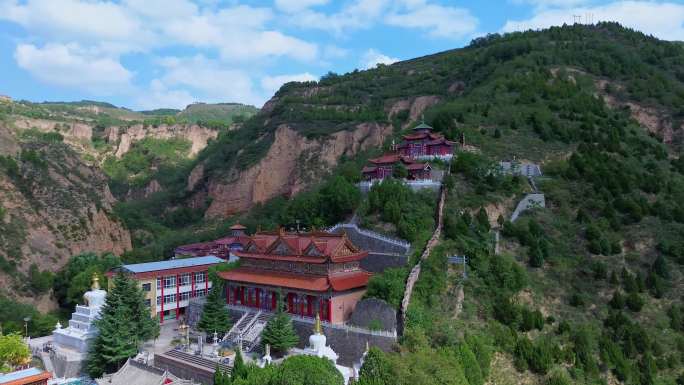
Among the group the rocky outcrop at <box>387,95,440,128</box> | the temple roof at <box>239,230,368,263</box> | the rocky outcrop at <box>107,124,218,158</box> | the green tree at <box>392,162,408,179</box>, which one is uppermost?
the rocky outcrop at <box>387,95,440,128</box>

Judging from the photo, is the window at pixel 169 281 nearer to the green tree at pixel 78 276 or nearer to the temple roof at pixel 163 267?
the temple roof at pixel 163 267

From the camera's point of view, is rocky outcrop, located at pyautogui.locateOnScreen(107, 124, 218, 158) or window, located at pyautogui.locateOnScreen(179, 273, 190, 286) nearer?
window, located at pyautogui.locateOnScreen(179, 273, 190, 286)

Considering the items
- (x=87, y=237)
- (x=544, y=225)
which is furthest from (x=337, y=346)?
(x=87, y=237)

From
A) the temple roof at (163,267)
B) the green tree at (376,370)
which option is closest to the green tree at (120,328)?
the temple roof at (163,267)

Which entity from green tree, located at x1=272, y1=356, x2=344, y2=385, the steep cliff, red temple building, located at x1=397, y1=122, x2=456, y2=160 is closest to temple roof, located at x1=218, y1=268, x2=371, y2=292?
green tree, located at x1=272, y1=356, x2=344, y2=385

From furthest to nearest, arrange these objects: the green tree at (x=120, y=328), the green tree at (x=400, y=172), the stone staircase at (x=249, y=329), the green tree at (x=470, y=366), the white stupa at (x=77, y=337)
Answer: the green tree at (x=400, y=172) < the white stupa at (x=77, y=337) < the stone staircase at (x=249, y=329) < the green tree at (x=120, y=328) < the green tree at (x=470, y=366)

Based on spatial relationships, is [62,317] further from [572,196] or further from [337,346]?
[572,196]

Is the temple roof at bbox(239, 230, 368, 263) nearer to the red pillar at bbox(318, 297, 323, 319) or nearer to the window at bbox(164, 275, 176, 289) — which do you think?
the red pillar at bbox(318, 297, 323, 319)
